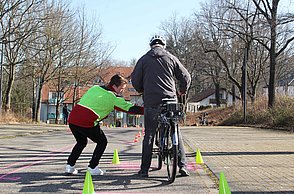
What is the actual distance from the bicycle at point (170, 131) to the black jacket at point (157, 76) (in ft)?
0.55

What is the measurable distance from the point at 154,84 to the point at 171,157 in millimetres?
1125

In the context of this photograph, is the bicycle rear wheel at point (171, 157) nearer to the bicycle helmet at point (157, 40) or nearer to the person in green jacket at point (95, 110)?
the person in green jacket at point (95, 110)

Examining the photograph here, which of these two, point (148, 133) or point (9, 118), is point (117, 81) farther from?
point (9, 118)

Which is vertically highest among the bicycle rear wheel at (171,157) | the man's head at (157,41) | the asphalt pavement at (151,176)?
the man's head at (157,41)

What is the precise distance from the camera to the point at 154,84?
6.11 m

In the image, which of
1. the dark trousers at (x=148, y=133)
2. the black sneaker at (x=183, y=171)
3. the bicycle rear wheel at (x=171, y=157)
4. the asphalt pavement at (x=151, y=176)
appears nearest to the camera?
the asphalt pavement at (x=151, y=176)

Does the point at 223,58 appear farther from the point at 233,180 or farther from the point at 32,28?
the point at 233,180

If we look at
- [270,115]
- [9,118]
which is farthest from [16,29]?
[270,115]

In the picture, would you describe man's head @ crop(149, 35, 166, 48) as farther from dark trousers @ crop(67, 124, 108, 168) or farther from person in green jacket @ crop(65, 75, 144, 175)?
dark trousers @ crop(67, 124, 108, 168)

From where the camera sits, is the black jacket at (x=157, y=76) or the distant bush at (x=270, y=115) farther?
the distant bush at (x=270, y=115)

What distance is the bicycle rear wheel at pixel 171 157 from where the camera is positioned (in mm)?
5523

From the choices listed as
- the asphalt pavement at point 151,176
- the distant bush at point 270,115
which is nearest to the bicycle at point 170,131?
the asphalt pavement at point 151,176

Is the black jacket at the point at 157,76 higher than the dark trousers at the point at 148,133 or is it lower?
higher

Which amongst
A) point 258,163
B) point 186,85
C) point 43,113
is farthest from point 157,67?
point 43,113
